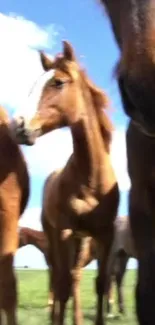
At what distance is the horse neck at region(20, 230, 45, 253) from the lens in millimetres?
9609

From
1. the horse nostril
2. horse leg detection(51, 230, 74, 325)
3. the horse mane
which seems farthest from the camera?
the horse mane

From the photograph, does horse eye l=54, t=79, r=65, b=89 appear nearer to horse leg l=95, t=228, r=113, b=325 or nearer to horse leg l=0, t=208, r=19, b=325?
horse leg l=95, t=228, r=113, b=325

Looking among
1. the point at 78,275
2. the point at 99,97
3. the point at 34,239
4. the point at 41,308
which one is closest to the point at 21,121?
the point at 99,97

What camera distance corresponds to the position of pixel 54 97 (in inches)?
192

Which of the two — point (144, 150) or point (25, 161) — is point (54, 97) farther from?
point (144, 150)

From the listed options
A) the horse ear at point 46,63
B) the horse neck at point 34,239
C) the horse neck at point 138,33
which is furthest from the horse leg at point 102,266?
the horse neck at point 34,239

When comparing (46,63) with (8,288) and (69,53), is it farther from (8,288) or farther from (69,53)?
(8,288)

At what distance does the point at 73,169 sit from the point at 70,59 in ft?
2.88

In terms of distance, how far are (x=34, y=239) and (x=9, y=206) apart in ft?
19.2

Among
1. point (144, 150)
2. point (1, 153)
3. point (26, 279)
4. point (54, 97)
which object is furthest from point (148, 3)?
point (26, 279)

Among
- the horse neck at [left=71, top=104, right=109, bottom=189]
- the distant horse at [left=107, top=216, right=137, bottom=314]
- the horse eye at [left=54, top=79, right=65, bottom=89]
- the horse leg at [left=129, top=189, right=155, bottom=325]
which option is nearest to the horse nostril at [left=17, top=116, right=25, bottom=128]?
the horse eye at [left=54, top=79, right=65, bottom=89]

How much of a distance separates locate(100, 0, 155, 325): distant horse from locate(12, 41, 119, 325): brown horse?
2.18 metres

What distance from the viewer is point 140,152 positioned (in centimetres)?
255

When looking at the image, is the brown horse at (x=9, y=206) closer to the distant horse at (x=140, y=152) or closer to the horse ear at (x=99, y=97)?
the horse ear at (x=99, y=97)
